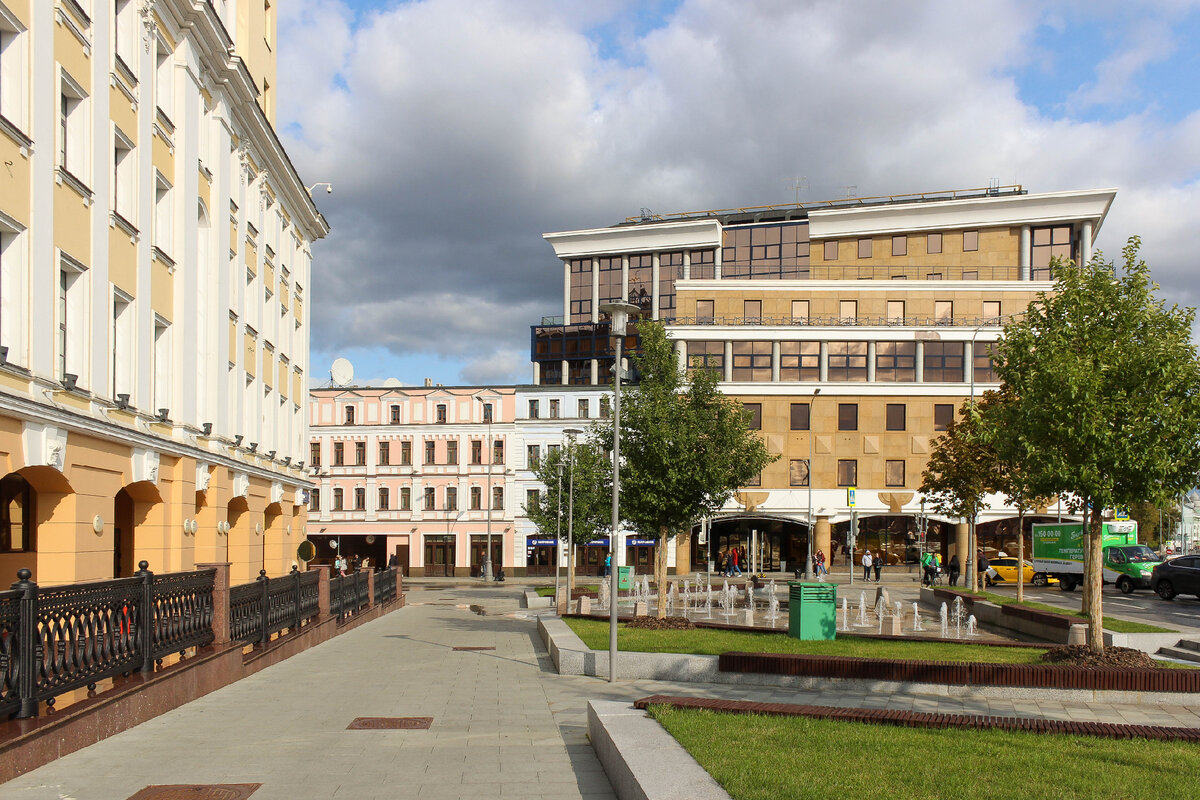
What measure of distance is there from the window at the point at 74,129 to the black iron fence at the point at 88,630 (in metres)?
7.03

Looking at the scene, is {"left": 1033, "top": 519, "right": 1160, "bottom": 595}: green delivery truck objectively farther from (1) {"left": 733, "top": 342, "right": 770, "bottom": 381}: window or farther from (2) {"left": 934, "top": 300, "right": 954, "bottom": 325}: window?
(1) {"left": 733, "top": 342, "right": 770, "bottom": 381}: window

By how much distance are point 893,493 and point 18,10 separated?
5304 centimetres

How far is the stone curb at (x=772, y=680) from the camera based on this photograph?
1273 centimetres

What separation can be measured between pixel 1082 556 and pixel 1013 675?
34508 millimetres

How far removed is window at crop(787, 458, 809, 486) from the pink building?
17.9m

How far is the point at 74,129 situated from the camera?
16.4m

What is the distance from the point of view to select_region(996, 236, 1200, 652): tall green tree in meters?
15.0

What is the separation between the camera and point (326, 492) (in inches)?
2709

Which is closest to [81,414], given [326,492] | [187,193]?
[187,193]

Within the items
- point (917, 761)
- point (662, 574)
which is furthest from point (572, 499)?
point (917, 761)

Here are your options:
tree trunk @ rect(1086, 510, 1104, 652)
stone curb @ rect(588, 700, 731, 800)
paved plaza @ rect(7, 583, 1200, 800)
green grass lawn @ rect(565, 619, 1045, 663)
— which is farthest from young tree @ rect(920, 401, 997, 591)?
stone curb @ rect(588, 700, 731, 800)

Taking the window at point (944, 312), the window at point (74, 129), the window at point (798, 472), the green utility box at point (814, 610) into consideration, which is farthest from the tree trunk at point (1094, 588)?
the window at point (944, 312)

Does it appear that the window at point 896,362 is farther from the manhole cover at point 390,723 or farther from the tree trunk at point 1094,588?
the manhole cover at point 390,723

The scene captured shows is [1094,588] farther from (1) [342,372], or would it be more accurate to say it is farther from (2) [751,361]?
(1) [342,372]
